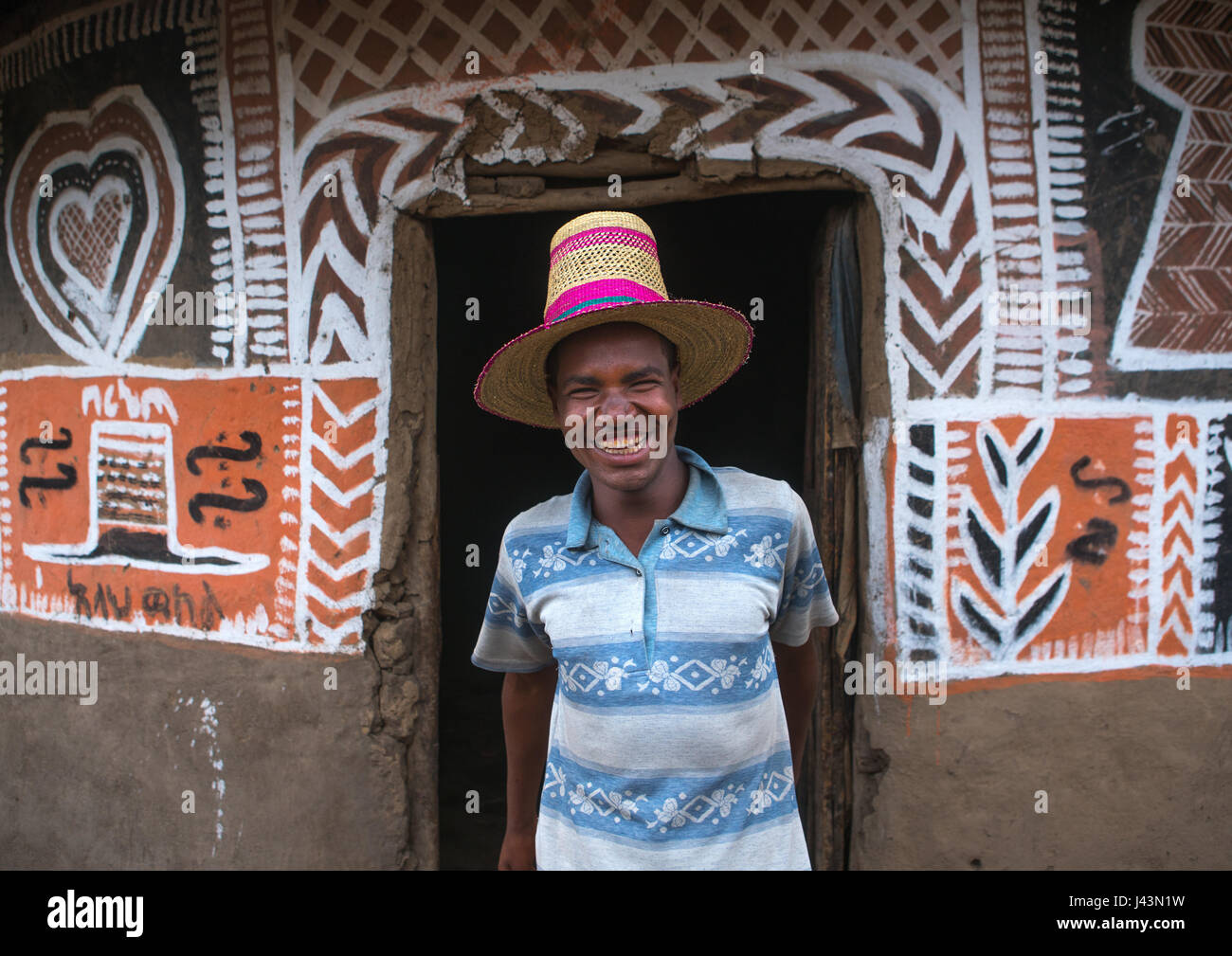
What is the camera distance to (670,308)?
1.70m

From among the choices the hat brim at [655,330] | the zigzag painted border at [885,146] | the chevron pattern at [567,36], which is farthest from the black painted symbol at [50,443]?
the hat brim at [655,330]

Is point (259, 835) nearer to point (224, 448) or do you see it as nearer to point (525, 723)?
point (224, 448)

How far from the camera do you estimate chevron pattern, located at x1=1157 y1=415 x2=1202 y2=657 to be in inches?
105

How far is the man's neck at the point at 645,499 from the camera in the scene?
1732 millimetres

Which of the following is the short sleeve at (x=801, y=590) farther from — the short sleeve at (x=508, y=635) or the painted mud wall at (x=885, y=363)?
the painted mud wall at (x=885, y=363)

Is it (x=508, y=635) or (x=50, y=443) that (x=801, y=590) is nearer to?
(x=508, y=635)

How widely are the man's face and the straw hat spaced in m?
0.04

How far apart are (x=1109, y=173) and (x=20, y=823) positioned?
15.2ft

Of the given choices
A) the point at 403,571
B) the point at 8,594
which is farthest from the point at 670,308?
the point at 8,594

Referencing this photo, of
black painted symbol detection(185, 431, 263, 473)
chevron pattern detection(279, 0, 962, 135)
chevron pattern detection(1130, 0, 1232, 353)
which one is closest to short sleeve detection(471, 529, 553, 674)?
black painted symbol detection(185, 431, 263, 473)

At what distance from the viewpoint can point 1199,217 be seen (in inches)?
105

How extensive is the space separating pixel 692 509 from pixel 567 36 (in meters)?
1.81

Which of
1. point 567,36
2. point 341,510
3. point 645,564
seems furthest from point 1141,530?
point 341,510

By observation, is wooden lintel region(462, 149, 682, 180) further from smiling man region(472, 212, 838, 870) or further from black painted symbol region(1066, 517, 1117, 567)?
black painted symbol region(1066, 517, 1117, 567)
